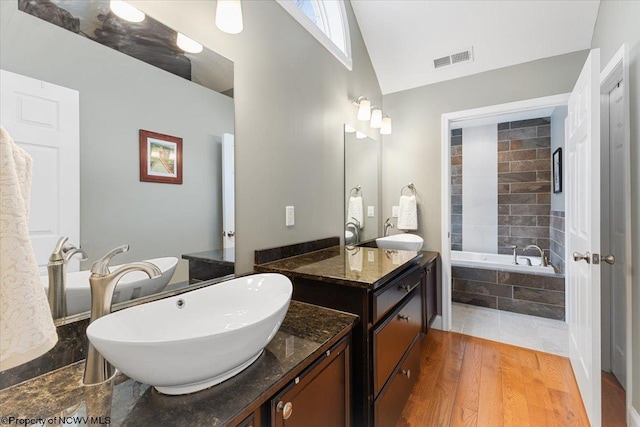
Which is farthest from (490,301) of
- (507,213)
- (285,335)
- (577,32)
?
(285,335)

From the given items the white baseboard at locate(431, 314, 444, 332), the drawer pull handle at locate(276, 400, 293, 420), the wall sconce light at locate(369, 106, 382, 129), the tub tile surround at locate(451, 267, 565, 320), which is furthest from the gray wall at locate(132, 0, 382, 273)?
the tub tile surround at locate(451, 267, 565, 320)

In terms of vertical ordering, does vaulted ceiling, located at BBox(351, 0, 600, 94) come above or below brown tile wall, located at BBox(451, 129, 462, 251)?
above

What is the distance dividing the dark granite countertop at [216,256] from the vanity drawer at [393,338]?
0.72 m

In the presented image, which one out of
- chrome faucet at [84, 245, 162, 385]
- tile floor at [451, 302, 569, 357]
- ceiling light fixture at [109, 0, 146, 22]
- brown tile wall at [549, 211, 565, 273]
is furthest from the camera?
brown tile wall at [549, 211, 565, 273]

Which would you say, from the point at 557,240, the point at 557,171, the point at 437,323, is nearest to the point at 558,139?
the point at 557,171

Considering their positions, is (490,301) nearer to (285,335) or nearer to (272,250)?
(272,250)

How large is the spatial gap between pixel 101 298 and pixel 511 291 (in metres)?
3.51

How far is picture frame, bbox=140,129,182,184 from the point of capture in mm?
1021

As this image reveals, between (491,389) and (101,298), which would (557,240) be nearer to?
(491,389)

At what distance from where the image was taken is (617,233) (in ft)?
6.14

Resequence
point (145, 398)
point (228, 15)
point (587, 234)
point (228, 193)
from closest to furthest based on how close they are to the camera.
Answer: point (145, 398)
point (228, 15)
point (228, 193)
point (587, 234)

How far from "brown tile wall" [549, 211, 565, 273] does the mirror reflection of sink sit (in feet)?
12.2

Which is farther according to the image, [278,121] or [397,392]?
[278,121]

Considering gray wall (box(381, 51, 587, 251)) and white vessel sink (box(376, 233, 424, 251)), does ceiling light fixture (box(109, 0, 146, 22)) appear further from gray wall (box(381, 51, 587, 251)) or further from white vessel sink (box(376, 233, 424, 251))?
gray wall (box(381, 51, 587, 251))
